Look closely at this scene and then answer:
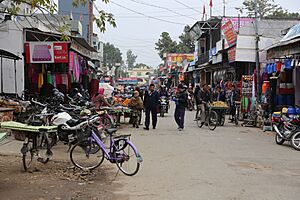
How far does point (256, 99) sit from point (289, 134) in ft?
19.1

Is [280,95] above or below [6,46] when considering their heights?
below

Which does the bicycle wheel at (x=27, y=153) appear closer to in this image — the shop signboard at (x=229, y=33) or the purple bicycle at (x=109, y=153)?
the purple bicycle at (x=109, y=153)

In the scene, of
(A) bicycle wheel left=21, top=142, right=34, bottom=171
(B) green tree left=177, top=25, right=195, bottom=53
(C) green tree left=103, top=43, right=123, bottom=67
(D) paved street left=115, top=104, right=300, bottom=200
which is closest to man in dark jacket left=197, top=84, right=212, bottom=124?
(D) paved street left=115, top=104, right=300, bottom=200

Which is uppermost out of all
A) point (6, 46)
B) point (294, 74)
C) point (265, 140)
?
point (6, 46)

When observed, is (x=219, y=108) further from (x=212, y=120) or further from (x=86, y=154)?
(x=86, y=154)

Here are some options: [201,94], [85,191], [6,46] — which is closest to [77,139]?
[85,191]

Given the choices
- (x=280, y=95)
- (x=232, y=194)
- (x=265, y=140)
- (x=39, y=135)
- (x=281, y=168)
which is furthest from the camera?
(x=280, y=95)

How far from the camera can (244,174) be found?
770cm

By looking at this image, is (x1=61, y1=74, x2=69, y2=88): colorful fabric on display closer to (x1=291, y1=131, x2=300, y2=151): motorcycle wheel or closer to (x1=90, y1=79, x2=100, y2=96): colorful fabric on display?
(x1=90, y1=79, x2=100, y2=96): colorful fabric on display

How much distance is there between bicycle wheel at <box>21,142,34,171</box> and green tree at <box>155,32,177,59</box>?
80.7 meters

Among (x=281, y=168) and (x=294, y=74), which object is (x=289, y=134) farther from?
(x=294, y=74)

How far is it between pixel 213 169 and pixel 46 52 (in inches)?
356

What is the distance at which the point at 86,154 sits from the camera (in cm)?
784

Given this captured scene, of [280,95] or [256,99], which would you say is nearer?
[280,95]
